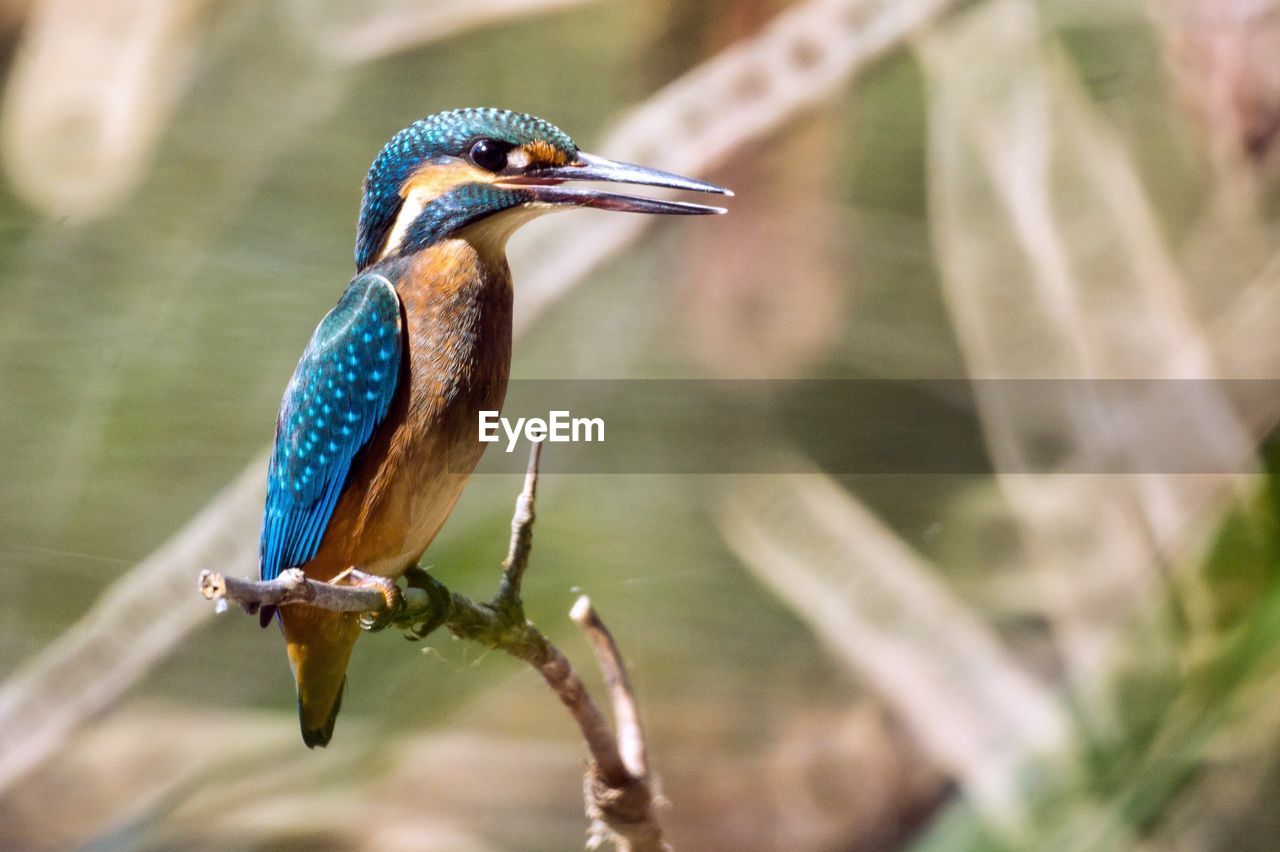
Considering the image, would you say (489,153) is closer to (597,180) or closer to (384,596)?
(597,180)

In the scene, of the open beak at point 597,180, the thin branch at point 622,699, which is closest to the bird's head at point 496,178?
the open beak at point 597,180

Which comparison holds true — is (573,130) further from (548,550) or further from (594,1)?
(548,550)

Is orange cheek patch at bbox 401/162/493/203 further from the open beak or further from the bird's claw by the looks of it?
the bird's claw

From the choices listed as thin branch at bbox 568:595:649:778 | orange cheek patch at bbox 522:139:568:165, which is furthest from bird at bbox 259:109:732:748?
thin branch at bbox 568:595:649:778

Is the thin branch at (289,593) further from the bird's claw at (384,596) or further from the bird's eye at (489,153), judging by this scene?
the bird's eye at (489,153)

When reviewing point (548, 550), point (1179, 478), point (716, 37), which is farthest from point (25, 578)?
point (1179, 478)

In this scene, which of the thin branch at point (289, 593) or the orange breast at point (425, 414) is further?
the orange breast at point (425, 414)
